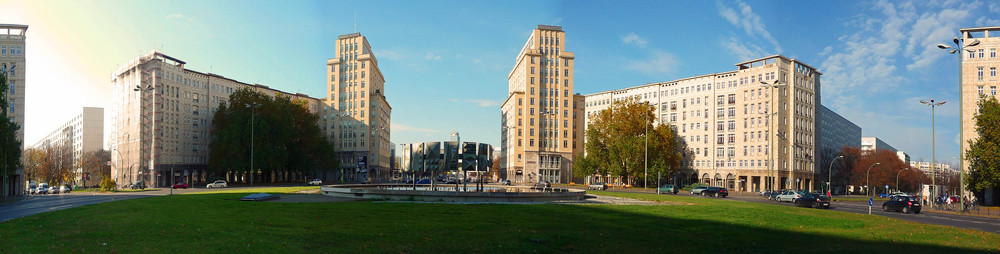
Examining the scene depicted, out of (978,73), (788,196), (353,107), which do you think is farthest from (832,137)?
(353,107)

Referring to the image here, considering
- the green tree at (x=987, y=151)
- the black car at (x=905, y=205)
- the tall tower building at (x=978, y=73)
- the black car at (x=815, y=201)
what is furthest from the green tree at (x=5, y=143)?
the tall tower building at (x=978, y=73)

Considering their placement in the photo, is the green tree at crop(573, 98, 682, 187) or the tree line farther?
the green tree at crop(573, 98, 682, 187)

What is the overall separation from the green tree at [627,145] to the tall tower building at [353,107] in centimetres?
5637

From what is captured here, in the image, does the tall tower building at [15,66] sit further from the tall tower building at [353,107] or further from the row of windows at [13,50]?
the tall tower building at [353,107]

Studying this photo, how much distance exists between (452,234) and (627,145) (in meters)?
77.0

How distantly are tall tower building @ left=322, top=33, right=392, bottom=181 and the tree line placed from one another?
2308 centimetres

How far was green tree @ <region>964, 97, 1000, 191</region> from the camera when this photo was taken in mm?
54125

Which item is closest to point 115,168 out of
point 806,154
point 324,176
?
point 324,176

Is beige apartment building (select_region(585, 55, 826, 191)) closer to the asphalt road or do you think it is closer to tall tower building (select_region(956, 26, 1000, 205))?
tall tower building (select_region(956, 26, 1000, 205))

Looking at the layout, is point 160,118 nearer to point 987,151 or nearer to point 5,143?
point 5,143

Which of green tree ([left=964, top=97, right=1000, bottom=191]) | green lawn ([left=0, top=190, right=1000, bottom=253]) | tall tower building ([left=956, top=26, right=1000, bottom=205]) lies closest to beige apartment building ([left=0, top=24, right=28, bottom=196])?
green lawn ([left=0, top=190, right=1000, bottom=253])

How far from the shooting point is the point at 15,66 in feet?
253

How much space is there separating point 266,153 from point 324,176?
4407 cm

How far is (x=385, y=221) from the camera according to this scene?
66.5 ft
